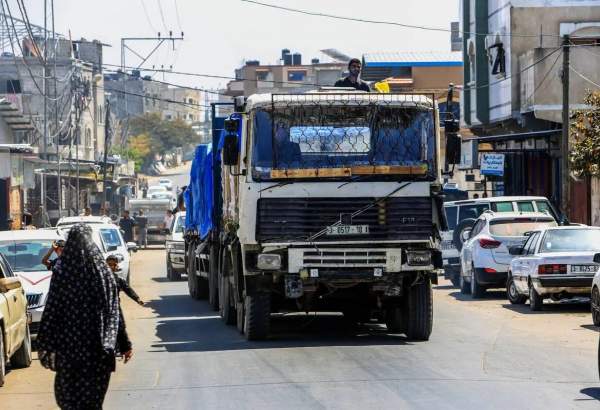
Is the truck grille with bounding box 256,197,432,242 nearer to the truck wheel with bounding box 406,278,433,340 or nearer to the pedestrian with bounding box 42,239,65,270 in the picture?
the truck wheel with bounding box 406,278,433,340

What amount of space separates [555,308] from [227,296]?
644 centimetres

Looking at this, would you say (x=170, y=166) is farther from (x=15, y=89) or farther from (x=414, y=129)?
(x=414, y=129)

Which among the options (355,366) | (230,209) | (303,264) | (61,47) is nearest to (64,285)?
(355,366)

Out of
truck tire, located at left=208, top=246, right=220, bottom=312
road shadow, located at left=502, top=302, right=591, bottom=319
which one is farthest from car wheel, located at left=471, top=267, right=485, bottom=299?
truck tire, located at left=208, top=246, right=220, bottom=312

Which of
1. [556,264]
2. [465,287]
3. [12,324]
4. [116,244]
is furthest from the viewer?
[116,244]

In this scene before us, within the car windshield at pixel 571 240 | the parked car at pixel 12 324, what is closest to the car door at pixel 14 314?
the parked car at pixel 12 324

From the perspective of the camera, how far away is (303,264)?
1762 cm

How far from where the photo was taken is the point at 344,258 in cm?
1775

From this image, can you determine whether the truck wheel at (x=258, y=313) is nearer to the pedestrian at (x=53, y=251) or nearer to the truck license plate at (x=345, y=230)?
the truck license plate at (x=345, y=230)

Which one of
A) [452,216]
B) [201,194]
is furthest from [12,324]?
[452,216]

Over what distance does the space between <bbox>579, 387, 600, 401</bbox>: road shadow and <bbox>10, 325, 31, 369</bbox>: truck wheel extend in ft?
22.6

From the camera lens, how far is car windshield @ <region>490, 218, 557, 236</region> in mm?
28000

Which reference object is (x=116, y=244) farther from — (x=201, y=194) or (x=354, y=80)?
(x=354, y=80)

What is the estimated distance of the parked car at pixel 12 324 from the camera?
48.4 ft
